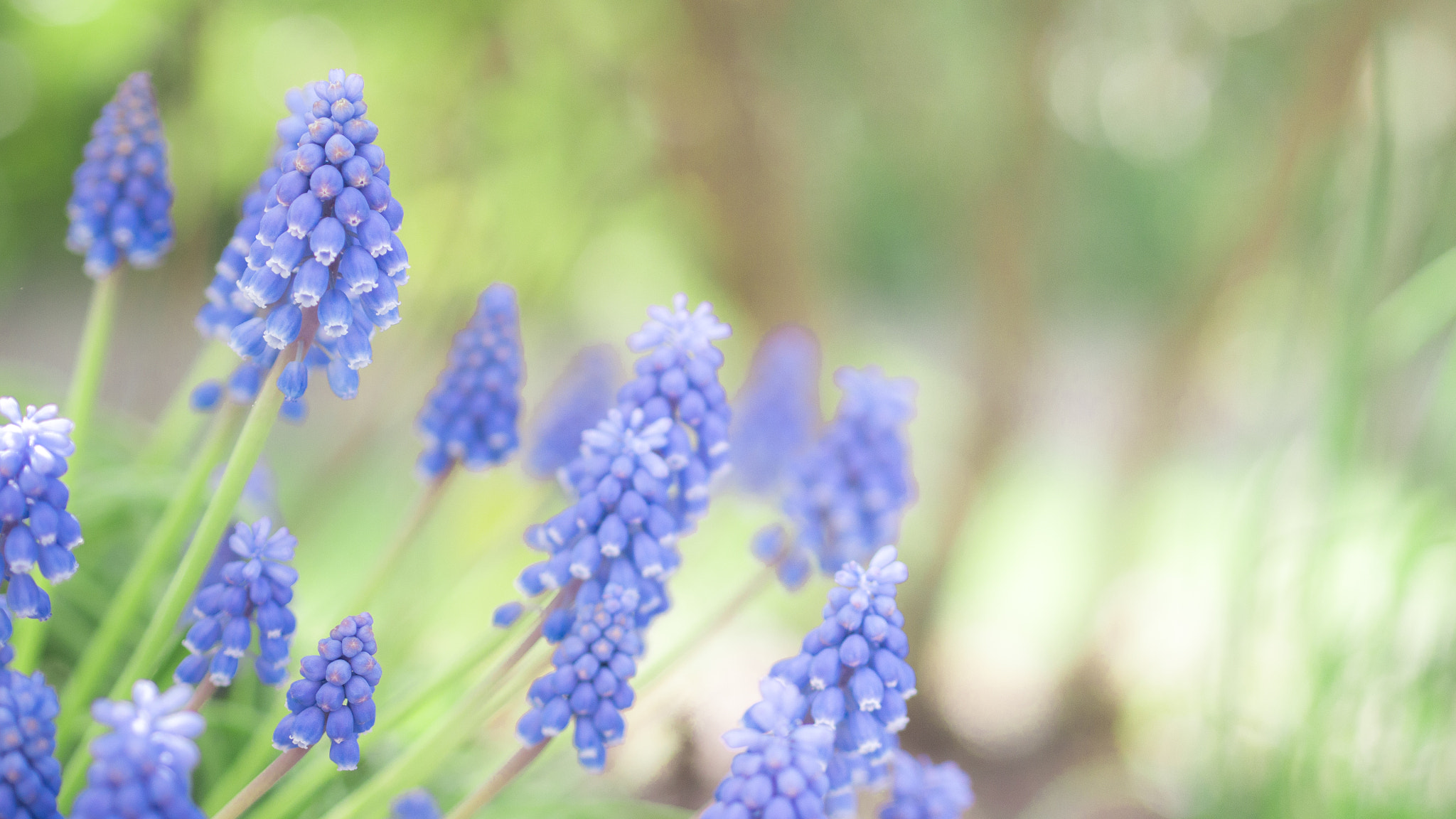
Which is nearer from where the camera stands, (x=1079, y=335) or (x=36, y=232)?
Result: (x=36, y=232)

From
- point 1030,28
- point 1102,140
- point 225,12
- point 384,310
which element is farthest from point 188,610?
point 1102,140

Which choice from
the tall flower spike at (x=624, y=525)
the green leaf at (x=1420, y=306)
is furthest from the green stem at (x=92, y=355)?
the green leaf at (x=1420, y=306)

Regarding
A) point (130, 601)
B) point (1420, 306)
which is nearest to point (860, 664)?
point (130, 601)

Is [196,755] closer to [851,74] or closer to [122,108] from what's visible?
[122,108]

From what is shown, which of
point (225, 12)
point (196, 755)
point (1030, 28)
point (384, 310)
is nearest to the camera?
point (196, 755)

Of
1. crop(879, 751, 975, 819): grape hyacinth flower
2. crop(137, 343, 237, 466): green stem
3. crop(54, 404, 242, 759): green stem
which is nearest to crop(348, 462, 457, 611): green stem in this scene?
crop(54, 404, 242, 759): green stem

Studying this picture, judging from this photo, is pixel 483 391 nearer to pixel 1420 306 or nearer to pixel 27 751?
pixel 27 751

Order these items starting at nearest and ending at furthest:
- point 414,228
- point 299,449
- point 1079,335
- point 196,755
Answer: point 196,755
point 414,228
point 299,449
point 1079,335
